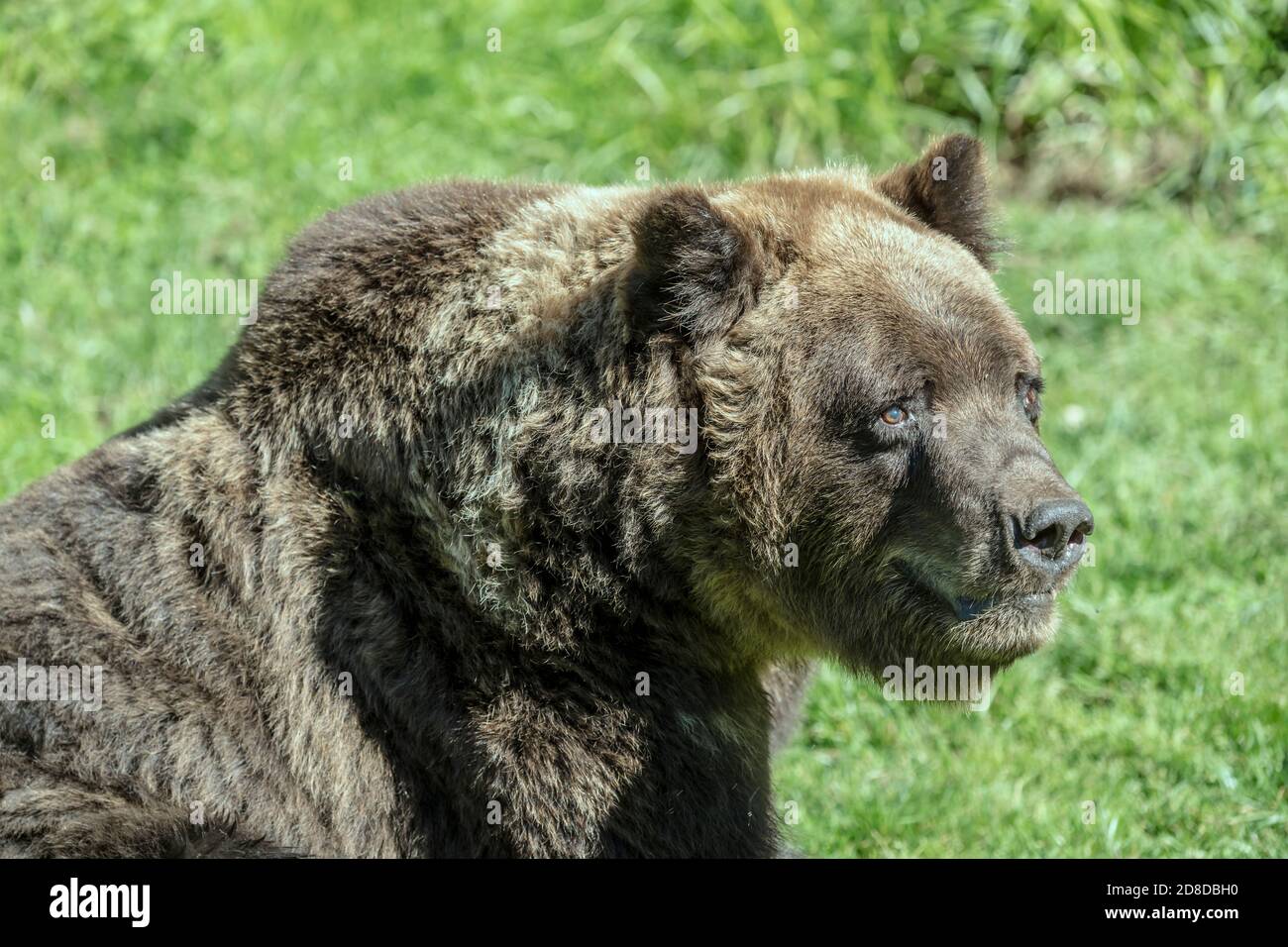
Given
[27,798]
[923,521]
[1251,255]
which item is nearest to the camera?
[27,798]

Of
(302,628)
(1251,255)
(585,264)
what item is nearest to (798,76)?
(1251,255)

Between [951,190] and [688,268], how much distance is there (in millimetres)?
1153

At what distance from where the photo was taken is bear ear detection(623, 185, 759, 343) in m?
4.29

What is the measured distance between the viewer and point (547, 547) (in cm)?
443

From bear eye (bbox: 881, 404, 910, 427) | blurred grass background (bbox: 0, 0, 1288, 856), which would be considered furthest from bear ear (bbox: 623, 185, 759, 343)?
blurred grass background (bbox: 0, 0, 1288, 856)

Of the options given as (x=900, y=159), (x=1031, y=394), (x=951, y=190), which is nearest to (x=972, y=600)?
(x=1031, y=394)

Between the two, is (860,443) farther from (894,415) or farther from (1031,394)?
(1031,394)

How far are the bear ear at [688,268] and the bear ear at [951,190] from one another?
822 millimetres

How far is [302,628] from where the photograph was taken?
4492 mm

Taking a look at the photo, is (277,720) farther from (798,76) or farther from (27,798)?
(798,76)

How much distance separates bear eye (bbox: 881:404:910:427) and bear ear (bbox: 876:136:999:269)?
900mm

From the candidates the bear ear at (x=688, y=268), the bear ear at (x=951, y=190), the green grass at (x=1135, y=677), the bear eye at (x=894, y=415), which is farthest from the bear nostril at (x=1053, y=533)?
the green grass at (x=1135, y=677)
